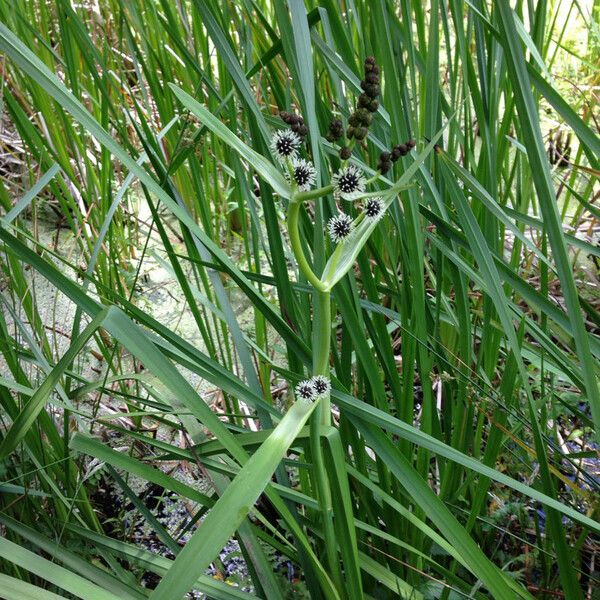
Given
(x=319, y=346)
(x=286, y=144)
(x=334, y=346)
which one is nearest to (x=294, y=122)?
(x=286, y=144)

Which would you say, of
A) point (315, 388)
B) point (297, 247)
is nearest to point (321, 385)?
point (315, 388)

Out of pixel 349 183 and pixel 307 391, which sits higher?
pixel 349 183

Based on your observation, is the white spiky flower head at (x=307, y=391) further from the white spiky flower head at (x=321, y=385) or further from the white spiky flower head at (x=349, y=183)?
the white spiky flower head at (x=349, y=183)

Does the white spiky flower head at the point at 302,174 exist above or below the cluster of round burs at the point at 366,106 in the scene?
below

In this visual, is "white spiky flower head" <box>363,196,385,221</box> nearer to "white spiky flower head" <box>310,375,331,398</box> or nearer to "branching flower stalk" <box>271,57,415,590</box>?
"branching flower stalk" <box>271,57,415,590</box>

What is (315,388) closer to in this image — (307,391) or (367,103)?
(307,391)

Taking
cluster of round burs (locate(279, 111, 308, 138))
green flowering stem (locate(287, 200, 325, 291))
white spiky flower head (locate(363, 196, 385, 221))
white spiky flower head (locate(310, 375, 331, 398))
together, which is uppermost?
cluster of round burs (locate(279, 111, 308, 138))

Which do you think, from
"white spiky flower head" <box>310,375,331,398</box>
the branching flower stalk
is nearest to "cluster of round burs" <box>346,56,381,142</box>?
the branching flower stalk

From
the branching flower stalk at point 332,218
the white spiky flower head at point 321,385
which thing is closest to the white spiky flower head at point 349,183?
the branching flower stalk at point 332,218

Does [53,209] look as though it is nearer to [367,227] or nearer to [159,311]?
[159,311]

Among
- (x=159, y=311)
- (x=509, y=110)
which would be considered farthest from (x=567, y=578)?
(x=159, y=311)

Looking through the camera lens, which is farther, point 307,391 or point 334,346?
point 334,346
